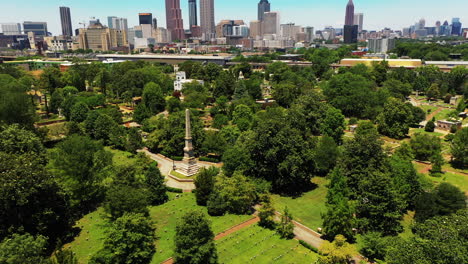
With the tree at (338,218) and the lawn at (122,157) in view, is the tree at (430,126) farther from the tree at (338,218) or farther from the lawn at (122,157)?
the lawn at (122,157)

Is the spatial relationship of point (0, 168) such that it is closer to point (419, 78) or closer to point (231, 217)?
point (231, 217)

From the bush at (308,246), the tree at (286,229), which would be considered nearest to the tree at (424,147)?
the tree at (286,229)

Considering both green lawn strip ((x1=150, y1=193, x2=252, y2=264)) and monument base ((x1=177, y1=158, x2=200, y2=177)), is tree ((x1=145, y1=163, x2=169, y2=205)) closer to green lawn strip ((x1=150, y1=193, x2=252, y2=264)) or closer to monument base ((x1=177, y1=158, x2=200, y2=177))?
green lawn strip ((x1=150, y1=193, x2=252, y2=264))

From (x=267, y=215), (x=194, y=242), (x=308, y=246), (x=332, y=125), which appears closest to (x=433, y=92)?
(x=332, y=125)

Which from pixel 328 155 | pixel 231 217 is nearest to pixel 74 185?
pixel 231 217

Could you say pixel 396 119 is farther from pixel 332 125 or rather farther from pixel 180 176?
pixel 180 176

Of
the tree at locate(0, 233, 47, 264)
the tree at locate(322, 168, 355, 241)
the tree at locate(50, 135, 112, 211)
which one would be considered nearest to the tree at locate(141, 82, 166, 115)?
the tree at locate(50, 135, 112, 211)
